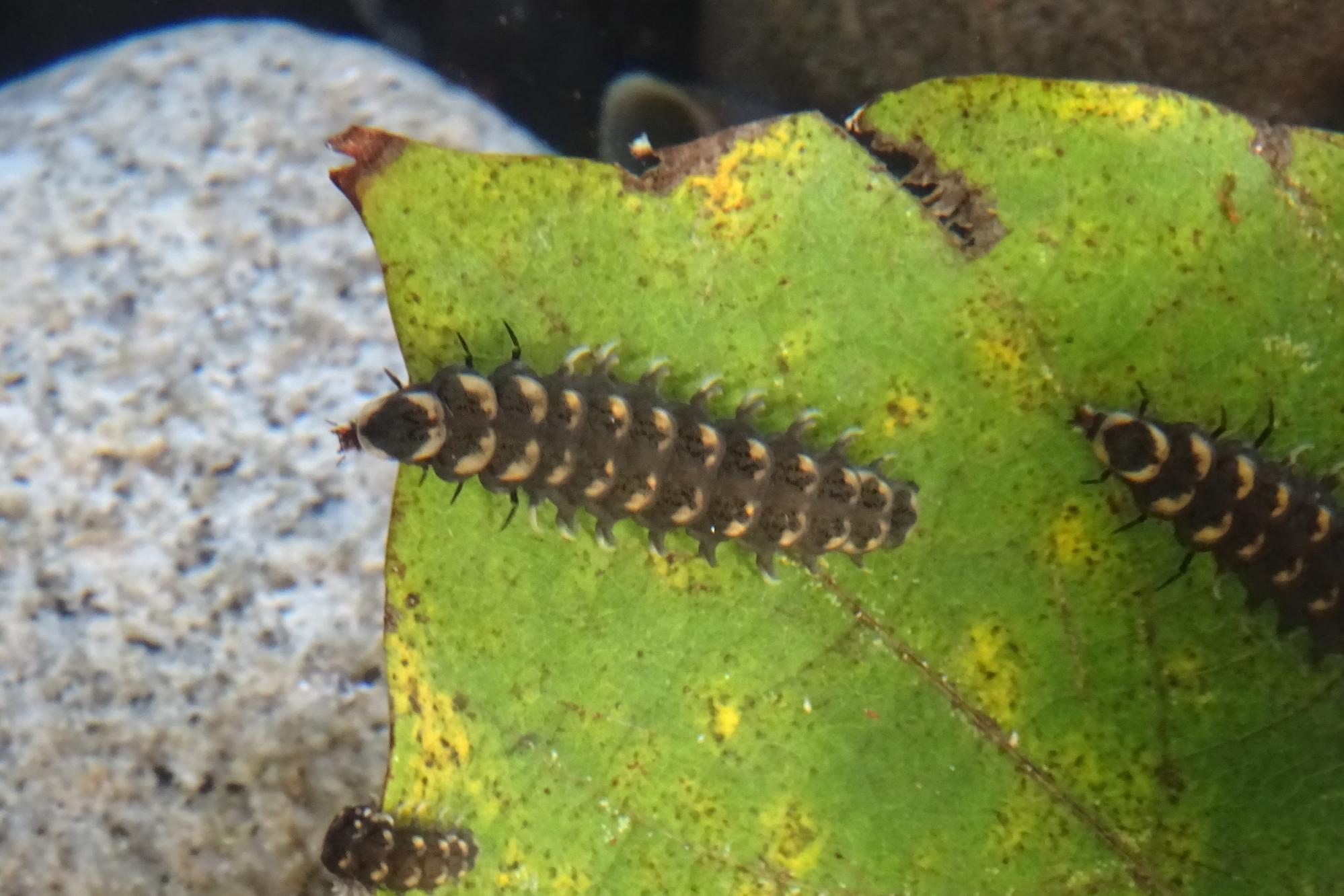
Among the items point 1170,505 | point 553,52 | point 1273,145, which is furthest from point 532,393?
point 553,52

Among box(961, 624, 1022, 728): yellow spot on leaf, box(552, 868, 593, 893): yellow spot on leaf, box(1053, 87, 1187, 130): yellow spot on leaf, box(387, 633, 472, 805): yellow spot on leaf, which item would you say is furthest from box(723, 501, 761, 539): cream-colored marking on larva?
box(1053, 87, 1187, 130): yellow spot on leaf

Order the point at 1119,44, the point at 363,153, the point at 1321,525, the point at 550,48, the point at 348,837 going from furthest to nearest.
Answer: the point at 550,48 → the point at 1119,44 → the point at 348,837 → the point at 1321,525 → the point at 363,153

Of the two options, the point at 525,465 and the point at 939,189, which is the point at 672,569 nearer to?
the point at 525,465

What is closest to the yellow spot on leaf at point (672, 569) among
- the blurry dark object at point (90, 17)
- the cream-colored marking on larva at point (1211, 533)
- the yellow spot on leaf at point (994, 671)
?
the yellow spot on leaf at point (994, 671)

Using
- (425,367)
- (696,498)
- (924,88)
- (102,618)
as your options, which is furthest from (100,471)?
(924,88)

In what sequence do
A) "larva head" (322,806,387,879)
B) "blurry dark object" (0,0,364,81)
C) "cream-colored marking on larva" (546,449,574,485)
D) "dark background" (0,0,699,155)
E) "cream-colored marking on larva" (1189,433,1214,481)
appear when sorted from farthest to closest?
"blurry dark object" (0,0,364,81)
"dark background" (0,0,699,155)
"larva head" (322,806,387,879)
"cream-colored marking on larva" (546,449,574,485)
"cream-colored marking on larva" (1189,433,1214,481)

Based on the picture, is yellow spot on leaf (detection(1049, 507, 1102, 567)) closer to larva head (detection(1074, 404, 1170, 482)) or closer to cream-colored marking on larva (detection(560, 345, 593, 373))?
larva head (detection(1074, 404, 1170, 482))
